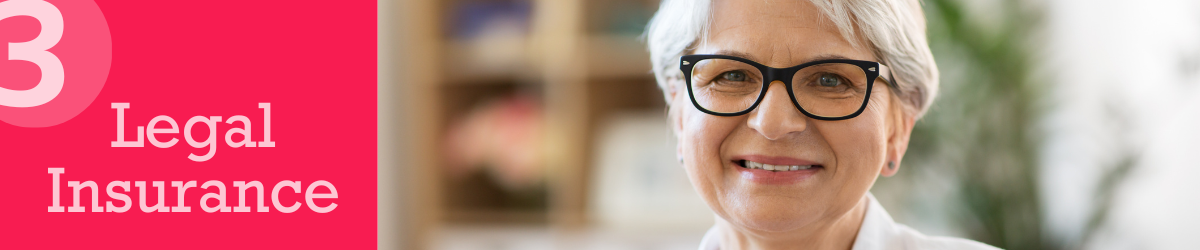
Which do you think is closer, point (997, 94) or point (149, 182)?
point (149, 182)

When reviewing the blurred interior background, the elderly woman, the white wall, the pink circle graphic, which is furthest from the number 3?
the white wall

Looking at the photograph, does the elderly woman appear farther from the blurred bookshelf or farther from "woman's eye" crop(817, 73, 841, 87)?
the blurred bookshelf

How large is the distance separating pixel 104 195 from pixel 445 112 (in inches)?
49.1

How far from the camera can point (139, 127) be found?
1403 mm

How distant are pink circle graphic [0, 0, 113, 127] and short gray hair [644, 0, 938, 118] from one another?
3.82 feet

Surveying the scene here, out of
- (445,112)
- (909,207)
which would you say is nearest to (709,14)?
(909,207)

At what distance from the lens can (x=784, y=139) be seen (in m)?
0.65

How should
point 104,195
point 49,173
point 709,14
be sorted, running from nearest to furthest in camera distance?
point 709,14 < point 104,195 < point 49,173

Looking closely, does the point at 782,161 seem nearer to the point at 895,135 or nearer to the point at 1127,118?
the point at 895,135

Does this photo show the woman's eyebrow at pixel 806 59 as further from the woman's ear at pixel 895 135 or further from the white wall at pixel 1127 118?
the white wall at pixel 1127 118

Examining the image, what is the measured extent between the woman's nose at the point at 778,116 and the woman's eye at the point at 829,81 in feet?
0.12

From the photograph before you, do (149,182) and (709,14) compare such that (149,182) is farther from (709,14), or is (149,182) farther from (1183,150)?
(1183,150)

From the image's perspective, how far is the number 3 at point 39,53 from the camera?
1.35 metres

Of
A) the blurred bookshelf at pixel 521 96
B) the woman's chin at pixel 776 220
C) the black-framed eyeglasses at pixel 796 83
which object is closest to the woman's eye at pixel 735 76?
the black-framed eyeglasses at pixel 796 83
